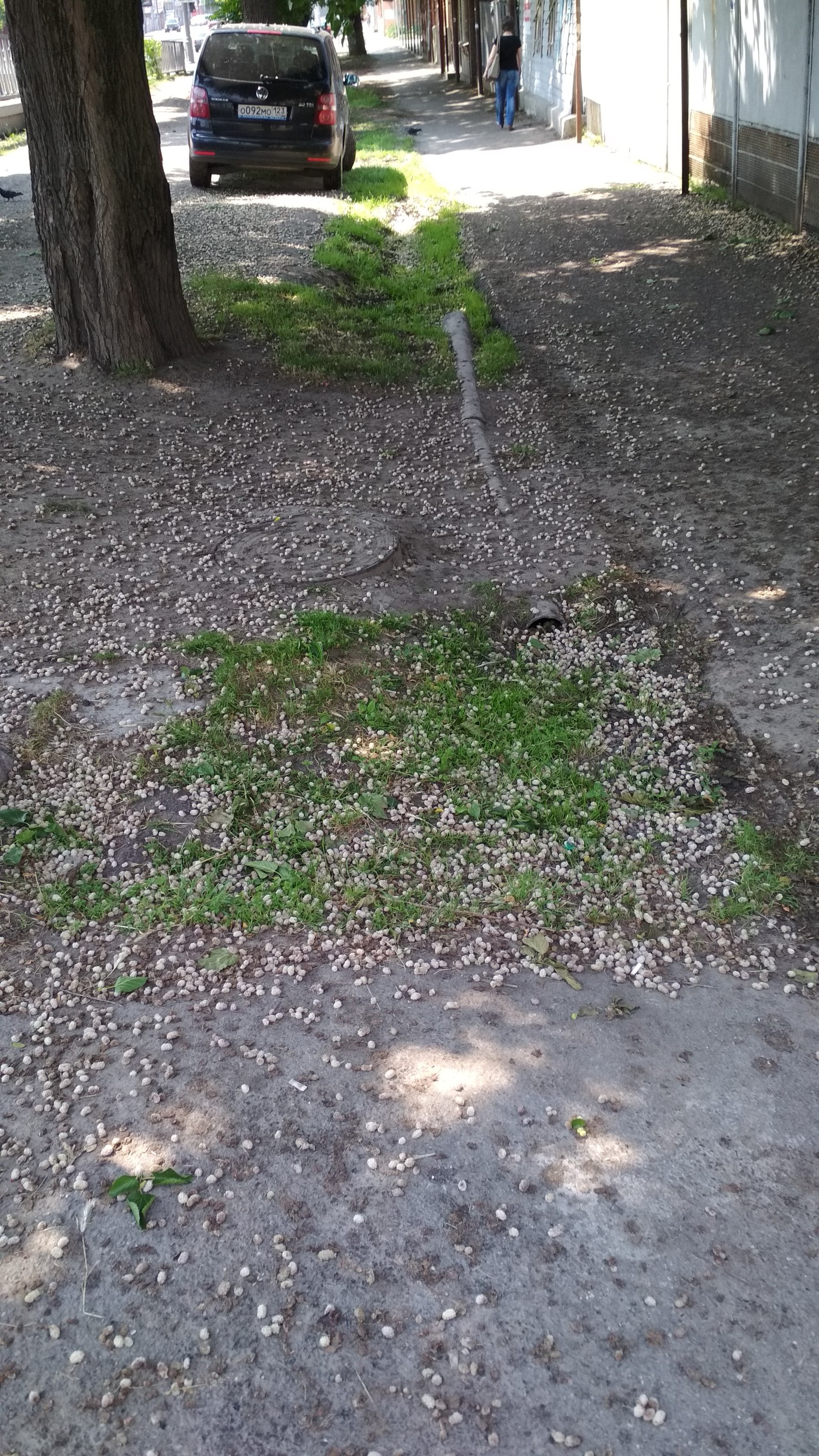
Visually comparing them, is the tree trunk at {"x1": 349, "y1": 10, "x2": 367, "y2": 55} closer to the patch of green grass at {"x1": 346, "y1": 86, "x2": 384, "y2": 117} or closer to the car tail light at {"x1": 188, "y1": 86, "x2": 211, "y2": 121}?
the patch of green grass at {"x1": 346, "y1": 86, "x2": 384, "y2": 117}

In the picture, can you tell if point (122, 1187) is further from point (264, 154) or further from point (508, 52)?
point (508, 52)

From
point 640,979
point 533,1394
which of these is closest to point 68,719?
point 640,979

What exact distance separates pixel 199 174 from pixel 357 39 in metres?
39.0

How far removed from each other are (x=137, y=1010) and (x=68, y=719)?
1.82 m

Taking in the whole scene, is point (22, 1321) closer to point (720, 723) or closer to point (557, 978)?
point (557, 978)

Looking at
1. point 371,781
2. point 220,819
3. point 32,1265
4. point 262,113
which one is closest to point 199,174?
point 262,113

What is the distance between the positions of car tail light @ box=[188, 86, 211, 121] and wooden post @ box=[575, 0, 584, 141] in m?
8.89

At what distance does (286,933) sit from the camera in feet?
13.8

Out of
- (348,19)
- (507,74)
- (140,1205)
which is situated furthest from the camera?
(348,19)

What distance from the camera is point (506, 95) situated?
24.2m

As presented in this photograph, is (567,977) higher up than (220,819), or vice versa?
(220,819)

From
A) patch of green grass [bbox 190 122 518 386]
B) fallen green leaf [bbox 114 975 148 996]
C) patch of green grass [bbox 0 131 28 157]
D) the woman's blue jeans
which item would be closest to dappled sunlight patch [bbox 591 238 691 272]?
patch of green grass [bbox 190 122 518 386]

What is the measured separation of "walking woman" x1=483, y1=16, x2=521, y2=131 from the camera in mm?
22875

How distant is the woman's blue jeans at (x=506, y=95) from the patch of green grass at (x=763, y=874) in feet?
78.0
